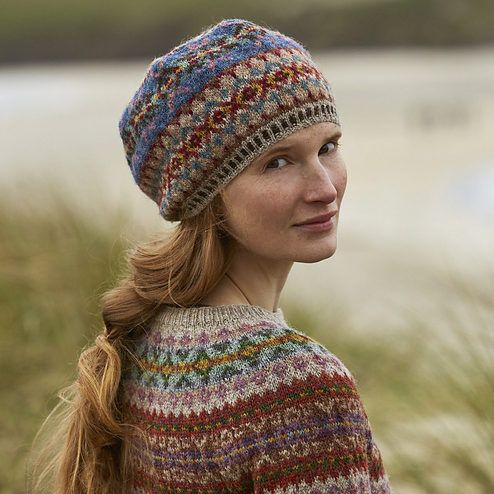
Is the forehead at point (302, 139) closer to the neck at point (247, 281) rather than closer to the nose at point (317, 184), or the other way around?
the nose at point (317, 184)

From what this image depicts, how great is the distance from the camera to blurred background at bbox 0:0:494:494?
13.0ft

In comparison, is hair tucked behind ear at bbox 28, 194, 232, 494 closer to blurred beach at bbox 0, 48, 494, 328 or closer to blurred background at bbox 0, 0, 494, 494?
blurred background at bbox 0, 0, 494, 494

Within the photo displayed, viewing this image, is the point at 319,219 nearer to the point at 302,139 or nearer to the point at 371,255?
the point at 302,139

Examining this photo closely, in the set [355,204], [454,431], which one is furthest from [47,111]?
[454,431]

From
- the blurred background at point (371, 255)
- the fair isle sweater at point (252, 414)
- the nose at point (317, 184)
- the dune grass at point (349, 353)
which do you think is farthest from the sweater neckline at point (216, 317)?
the blurred background at point (371, 255)

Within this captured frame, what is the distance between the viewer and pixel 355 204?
13.7 meters

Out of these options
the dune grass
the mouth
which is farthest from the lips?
the dune grass

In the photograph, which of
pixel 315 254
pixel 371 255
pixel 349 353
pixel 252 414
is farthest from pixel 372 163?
pixel 252 414

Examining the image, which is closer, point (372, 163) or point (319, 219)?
point (319, 219)

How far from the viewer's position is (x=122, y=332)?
2320 millimetres

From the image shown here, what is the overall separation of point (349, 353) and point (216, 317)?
155 inches

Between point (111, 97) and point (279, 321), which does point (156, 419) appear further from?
point (111, 97)

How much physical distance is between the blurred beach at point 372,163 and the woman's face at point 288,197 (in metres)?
3.27

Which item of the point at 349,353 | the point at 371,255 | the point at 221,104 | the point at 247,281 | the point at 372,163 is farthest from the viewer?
the point at 372,163
